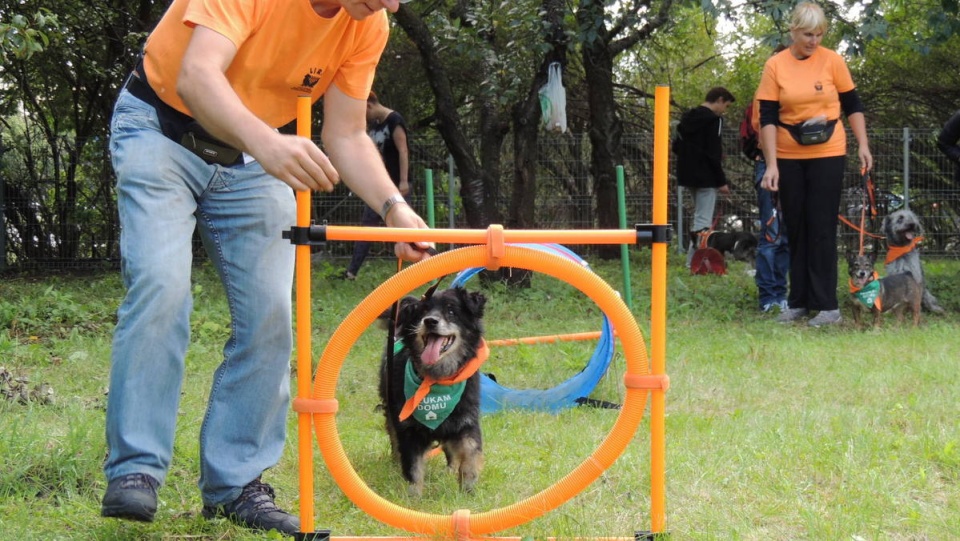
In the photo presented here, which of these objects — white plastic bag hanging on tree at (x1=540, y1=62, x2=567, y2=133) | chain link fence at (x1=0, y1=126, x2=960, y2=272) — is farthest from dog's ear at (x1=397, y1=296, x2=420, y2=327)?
chain link fence at (x1=0, y1=126, x2=960, y2=272)

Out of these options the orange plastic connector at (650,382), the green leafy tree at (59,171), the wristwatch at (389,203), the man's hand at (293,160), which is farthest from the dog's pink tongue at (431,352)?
the green leafy tree at (59,171)

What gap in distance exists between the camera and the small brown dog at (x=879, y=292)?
776 cm

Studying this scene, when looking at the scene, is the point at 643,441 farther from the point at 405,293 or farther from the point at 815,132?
the point at 815,132

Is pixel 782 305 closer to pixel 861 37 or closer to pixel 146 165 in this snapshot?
pixel 861 37

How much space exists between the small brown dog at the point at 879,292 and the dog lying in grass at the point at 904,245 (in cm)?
21

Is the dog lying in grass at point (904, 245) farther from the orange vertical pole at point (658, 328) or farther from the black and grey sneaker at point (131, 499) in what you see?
the black and grey sneaker at point (131, 499)

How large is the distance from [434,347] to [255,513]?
988mm

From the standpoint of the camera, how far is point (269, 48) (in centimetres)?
272

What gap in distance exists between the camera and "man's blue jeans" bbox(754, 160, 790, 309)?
8445 mm

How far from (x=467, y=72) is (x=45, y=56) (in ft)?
18.1

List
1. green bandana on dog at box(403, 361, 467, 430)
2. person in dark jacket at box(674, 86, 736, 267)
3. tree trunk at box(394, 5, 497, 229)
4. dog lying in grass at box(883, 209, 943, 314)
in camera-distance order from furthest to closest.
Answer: person in dark jacket at box(674, 86, 736, 267), tree trunk at box(394, 5, 497, 229), dog lying in grass at box(883, 209, 943, 314), green bandana on dog at box(403, 361, 467, 430)

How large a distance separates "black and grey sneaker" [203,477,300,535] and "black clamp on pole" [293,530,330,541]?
152mm

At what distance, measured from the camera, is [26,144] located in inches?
505

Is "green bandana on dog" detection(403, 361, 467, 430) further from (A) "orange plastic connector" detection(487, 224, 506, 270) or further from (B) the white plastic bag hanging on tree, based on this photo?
(B) the white plastic bag hanging on tree
